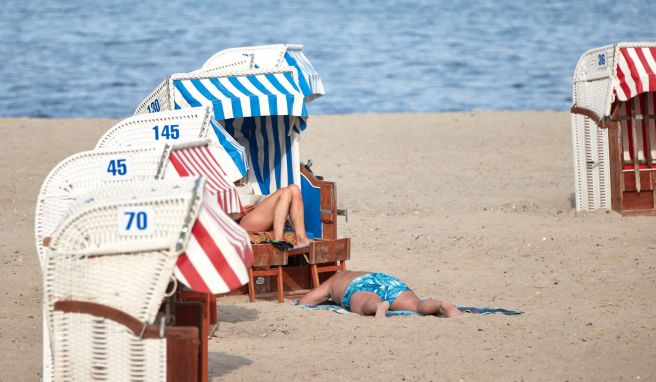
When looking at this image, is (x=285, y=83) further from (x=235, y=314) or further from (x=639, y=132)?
(x=639, y=132)

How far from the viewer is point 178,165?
659 cm

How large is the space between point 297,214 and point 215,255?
3.72 metres

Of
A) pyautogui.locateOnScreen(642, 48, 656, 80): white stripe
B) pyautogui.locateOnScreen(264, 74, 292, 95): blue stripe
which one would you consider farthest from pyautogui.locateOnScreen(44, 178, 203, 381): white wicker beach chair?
pyautogui.locateOnScreen(642, 48, 656, 80): white stripe

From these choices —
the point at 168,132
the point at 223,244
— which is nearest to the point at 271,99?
the point at 168,132

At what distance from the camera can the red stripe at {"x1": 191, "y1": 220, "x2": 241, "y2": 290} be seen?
5.42 meters

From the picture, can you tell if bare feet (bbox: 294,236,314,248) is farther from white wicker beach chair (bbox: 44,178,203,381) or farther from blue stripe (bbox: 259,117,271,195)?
white wicker beach chair (bbox: 44,178,203,381)

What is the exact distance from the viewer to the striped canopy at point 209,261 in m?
5.41

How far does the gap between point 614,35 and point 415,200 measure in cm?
2697

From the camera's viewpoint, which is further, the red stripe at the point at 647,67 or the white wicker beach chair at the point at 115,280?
the red stripe at the point at 647,67

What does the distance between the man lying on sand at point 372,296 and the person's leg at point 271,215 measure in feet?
1.89

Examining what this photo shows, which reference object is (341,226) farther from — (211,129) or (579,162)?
(211,129)

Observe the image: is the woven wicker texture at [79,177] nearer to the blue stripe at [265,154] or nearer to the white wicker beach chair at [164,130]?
the white wicker beach chair at [164,130]

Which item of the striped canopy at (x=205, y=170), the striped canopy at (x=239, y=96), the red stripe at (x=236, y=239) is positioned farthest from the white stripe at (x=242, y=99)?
the red stripe at (x=236, y=239)

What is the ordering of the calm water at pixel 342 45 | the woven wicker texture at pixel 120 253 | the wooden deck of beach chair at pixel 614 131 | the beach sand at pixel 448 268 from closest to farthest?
1. the woven wicker texture at pixel 120 253
2. the beach sand at pixel 448 268
3. the wooden deck of beach chair at pixel 614 131
4. the calm water at pixel 342 45
